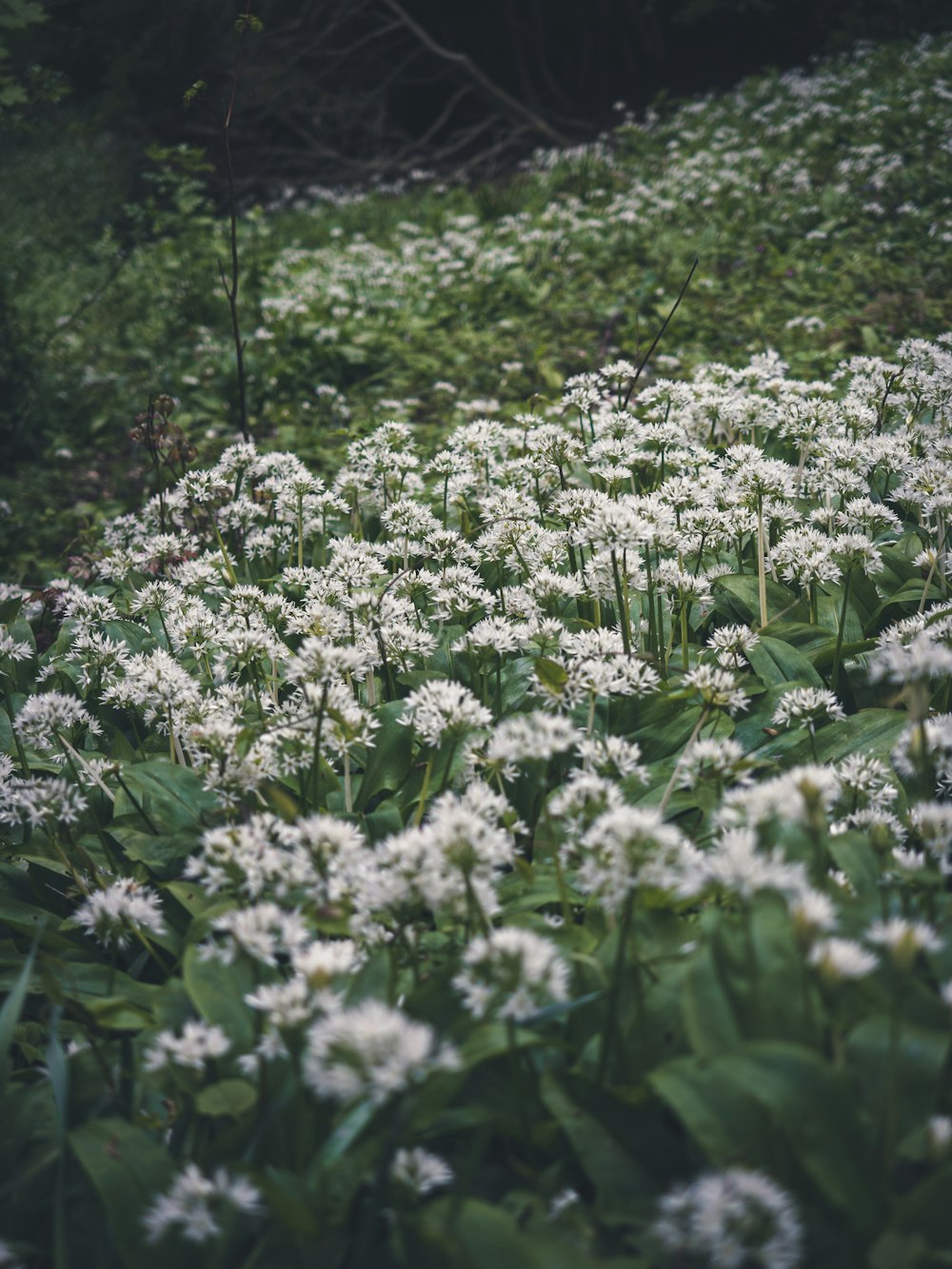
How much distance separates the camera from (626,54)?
15000 mm

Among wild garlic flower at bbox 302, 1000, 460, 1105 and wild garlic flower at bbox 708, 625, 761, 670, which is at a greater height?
wild garlic flower at bbox 302, 1000, 460, 1105

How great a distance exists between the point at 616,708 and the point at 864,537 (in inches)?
31.3

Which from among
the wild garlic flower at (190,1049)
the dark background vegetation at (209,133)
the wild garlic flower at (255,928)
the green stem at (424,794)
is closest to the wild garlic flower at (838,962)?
the wild garlic flower at (255,928)

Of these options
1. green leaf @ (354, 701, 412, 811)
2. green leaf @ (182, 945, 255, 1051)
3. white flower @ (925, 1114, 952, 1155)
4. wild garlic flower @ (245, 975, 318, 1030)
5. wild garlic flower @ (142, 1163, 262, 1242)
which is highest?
wild garlic flower @ (245, 975, 318, 1030)

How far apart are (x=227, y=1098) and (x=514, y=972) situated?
482 millimetres

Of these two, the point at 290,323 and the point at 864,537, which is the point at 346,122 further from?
the point at 864,537

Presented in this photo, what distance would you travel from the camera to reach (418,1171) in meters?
1.22

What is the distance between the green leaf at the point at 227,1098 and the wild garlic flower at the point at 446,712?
27.3 inches

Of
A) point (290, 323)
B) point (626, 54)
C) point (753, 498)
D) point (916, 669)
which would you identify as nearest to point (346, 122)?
point (626, 54)

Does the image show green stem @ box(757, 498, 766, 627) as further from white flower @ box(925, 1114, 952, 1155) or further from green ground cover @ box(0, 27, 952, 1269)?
white flower @ box(925, 1114, 952, 1155)

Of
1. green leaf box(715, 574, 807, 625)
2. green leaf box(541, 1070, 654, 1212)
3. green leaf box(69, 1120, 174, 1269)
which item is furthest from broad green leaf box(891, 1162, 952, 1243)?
green leaf box(715, 574, 807, 625)

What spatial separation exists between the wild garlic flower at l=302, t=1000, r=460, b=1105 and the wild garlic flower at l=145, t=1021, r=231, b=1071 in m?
0.29

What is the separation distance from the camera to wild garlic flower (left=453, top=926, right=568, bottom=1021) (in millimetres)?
1205

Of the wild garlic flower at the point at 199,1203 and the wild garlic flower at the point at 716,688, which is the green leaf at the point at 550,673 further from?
the wild garlic flower at the point at 199,1203
